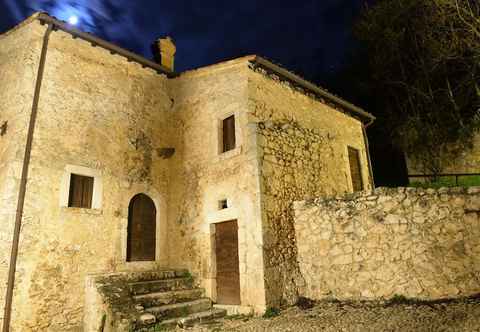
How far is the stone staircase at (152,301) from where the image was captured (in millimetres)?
5676

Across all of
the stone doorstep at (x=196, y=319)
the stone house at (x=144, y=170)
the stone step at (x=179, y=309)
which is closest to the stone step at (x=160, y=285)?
the stone house at (x=144, y=170)

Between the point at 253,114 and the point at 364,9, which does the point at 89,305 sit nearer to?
the point at 253,114

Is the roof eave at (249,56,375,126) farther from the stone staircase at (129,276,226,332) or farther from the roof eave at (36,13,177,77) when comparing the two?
the stone staircase at (129,276,226,332)

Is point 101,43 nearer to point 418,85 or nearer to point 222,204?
point 222,204

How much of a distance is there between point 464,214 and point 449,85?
1203 cm

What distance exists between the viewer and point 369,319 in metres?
4.92

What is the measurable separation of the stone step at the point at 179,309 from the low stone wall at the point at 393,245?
2118 millimetres

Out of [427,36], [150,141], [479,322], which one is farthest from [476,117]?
[150,141]

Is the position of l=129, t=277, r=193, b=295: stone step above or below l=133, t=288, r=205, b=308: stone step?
above

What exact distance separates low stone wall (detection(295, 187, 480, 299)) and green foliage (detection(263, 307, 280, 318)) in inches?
33.7

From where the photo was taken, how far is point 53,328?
20.3 feet

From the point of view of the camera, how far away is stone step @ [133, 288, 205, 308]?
6.40 metres

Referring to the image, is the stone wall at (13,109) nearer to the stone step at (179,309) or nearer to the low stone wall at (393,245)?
the stone step at (179,309)

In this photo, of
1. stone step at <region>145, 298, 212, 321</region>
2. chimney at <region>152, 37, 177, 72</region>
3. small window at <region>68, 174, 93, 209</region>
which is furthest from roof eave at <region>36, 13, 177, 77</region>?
stone step at <region>145, 298, 212, 321</region>
